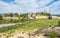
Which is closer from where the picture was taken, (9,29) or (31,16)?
(9,29)

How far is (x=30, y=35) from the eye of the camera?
5996 mm

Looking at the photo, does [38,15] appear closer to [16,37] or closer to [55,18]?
[55,18]

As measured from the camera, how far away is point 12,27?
7.20 metres

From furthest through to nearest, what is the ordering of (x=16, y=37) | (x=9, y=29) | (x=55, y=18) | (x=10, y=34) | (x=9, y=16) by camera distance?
(x=9, y=16) → (x=55, y=18) → (x=9, y=29) → (x=10, y=34) → (x=16, y=37)

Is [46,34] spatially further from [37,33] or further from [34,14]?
[34,14]

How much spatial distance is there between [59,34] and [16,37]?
1470 millimetres

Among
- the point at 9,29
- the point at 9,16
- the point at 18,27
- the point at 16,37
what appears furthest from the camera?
the point at 9,16

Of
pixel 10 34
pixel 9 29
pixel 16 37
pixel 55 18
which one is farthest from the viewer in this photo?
pixel 55 18

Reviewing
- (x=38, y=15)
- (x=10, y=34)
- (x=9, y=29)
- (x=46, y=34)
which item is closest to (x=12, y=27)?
(x=9, y=29)

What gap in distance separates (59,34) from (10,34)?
1744 millimetres

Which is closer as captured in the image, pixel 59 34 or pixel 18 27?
pixel 59 34

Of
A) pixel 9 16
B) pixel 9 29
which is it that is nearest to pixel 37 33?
pixel 9 29

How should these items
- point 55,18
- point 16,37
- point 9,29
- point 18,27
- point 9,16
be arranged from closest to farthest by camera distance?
point 16,37, point 9,29, point 18,27, point 55,18, point 9,16

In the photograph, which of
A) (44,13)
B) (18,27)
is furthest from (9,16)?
(18,27)
